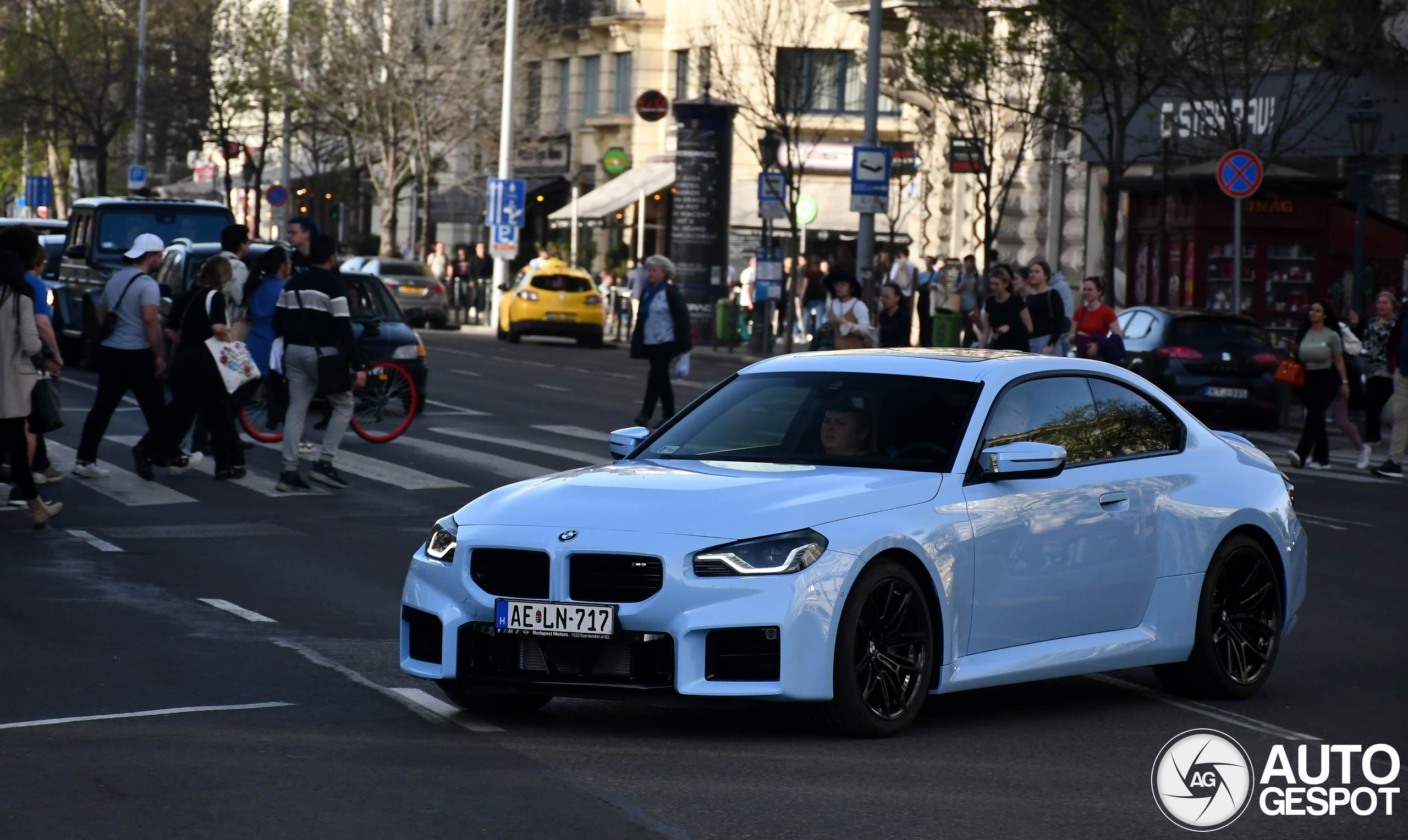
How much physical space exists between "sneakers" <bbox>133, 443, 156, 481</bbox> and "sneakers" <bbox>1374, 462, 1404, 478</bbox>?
11.4 metres

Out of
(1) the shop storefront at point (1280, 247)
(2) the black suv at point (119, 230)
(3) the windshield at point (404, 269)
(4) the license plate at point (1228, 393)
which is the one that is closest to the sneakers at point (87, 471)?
(2) the black suv at point (119, 230)

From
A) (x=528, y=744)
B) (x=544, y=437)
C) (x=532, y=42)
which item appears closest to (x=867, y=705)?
(x=528, y=744)

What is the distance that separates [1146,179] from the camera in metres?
32.0

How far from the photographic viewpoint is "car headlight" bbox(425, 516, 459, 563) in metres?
7.14

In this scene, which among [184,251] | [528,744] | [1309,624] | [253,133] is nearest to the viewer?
[528,744]

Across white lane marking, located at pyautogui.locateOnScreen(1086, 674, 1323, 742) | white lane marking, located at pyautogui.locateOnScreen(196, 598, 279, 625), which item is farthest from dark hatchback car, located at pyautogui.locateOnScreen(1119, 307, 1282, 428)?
white lane marking, located at pyautogui.locateOnScreen(1086, 674, 1323, 742)

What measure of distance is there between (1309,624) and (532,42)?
5158 cm

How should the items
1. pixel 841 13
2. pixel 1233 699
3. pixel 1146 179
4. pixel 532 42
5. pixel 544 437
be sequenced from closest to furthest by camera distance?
pixel 1233 699 < pixel 544 437 < pixel 1146 179 < pixel 841 13 < pixel 532 42

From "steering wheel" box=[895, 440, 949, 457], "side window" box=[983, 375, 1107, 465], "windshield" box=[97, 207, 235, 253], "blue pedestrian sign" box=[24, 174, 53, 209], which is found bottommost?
"steering wheel" box=[895, 440, 949, 457]

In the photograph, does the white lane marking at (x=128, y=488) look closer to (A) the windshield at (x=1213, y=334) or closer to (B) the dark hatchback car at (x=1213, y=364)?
(B) the dark hatchback car at (x=1213, y=364)

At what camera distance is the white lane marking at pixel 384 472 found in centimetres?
1577

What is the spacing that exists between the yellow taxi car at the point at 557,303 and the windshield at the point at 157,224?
568 inches

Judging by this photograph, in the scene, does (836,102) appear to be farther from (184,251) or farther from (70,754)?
(70,754)

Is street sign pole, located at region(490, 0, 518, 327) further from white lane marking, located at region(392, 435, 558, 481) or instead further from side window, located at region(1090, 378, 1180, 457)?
side window, located at region(1090, 378, 1180, 457)
